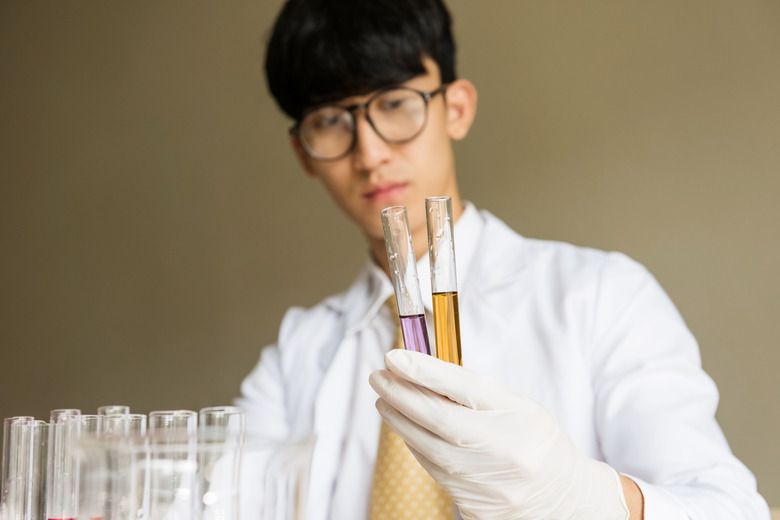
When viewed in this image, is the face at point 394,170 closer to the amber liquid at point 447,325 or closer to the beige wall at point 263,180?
the amber liquid at point 447,325

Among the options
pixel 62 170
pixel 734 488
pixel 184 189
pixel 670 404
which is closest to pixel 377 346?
pixel 670 404

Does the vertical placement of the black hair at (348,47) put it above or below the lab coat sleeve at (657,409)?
above

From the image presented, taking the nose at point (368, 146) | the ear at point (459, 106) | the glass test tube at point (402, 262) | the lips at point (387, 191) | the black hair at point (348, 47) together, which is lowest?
the glass test tube at point (402, 262)

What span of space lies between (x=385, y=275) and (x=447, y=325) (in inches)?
35.9

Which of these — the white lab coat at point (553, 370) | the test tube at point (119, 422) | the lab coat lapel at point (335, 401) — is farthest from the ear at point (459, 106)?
the test tube at point (119, 422)

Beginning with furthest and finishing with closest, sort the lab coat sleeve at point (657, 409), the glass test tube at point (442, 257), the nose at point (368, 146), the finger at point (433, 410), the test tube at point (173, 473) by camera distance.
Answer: the nose at point (368, 146) < the lab coat sleeve at point (657, 409) < the finger at point (433, 410) < the glass test tube at point (442, 257) < the test tube at point (173, 473)

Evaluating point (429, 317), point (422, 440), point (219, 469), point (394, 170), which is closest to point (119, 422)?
point (219, 469)

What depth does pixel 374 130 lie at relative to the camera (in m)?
1.43

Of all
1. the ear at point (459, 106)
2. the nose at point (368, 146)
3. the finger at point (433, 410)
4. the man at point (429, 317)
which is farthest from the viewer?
the ear at point (459, 106)

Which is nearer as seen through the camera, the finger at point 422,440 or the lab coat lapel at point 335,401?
the finger at point 422,440

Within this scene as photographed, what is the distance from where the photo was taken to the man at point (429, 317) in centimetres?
116

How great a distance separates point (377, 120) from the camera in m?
1.45

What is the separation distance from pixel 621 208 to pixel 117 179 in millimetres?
2429

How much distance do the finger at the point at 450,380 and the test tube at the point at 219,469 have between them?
20 cm
